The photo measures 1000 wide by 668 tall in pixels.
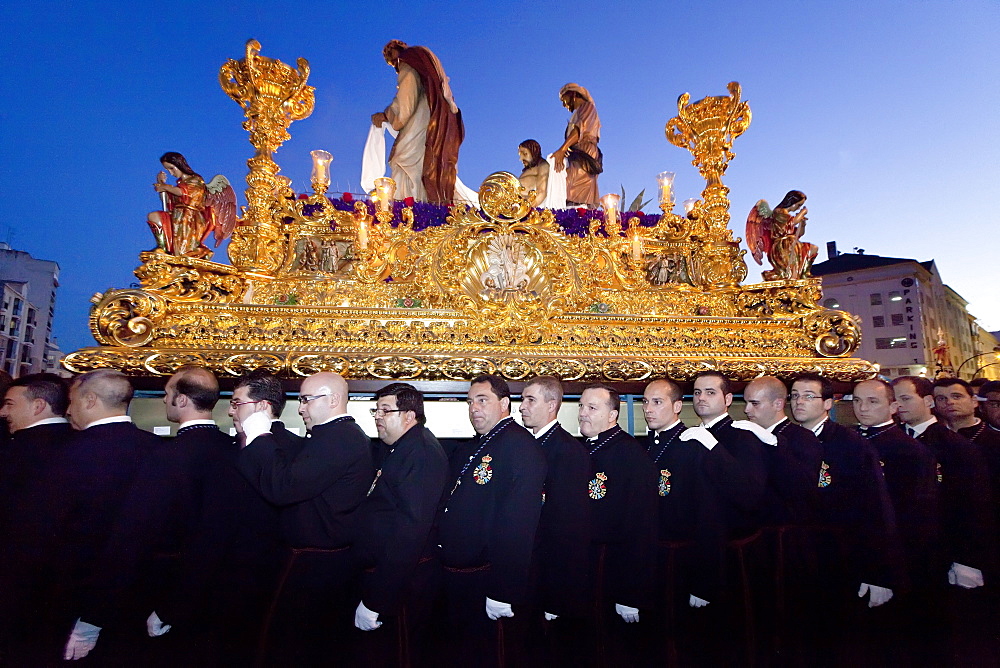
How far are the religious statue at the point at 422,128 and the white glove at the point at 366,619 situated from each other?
23.7 ft

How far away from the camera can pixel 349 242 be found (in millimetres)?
5547

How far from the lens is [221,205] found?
531 cm

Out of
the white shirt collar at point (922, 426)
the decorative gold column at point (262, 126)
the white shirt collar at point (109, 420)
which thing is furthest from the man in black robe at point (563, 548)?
the decorative gold column at point (262, 126)

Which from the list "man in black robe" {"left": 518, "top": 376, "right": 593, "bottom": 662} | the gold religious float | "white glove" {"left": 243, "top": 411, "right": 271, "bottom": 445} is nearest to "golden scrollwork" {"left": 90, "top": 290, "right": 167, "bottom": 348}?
the gold religious float

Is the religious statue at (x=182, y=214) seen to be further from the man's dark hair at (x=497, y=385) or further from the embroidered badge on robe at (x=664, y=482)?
the embroidered badge on robe at (x=664, y=482)

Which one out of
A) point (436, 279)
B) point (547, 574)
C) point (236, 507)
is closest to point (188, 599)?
point (236, 507)

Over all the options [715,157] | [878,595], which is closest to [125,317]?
[878,595]

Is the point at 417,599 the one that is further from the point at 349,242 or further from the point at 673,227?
the point at 673,227

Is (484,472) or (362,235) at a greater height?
(362,235)

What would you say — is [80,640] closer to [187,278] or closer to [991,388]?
[187,278]

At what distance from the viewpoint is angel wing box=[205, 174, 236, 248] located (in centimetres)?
521

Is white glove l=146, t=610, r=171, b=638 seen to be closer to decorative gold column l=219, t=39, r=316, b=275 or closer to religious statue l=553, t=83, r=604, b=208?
decorative gold column l=219, t=39, r=316, b=275

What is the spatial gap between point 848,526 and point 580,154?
7944 millimetres

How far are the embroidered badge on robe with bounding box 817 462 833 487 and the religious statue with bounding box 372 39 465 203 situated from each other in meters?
7.10
